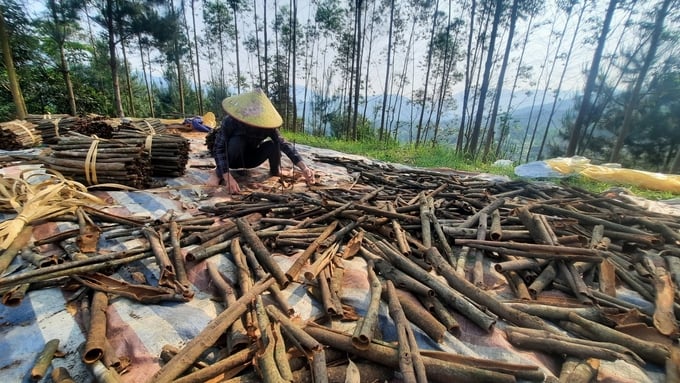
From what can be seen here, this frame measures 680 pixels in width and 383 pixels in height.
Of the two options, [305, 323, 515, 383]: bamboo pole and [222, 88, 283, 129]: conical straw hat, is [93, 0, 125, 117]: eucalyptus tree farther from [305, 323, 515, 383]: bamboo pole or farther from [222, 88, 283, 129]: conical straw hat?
[305, 323, 515, 383]: bamboo pole

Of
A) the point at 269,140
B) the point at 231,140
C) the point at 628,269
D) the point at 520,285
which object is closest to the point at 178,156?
the point at 231,140

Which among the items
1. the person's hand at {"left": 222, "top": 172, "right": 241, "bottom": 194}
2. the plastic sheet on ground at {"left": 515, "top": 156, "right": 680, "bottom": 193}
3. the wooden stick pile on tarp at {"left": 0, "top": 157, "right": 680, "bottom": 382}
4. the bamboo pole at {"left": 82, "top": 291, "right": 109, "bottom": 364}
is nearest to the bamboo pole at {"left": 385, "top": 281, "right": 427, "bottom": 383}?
the wooden stick pile on tarp at {"left": 0, "top": 157, "right": 680, "bottom": 382}

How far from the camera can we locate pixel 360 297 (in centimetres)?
184

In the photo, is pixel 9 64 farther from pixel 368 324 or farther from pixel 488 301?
pixel 488 301

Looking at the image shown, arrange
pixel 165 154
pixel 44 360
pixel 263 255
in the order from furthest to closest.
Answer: pixel 165 154
pixel 263 255
pixel 44 360

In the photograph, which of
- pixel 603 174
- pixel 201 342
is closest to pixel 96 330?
pixel 201 342

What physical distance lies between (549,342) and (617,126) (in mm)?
28813

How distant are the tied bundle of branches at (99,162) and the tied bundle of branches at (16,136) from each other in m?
3.46

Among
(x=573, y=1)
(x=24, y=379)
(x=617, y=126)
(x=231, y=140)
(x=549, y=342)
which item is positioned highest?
(x=573, y=1)

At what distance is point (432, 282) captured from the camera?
184 centimetres

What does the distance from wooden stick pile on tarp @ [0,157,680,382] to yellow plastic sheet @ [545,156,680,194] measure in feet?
12.7

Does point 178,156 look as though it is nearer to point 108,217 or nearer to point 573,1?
point 108,217

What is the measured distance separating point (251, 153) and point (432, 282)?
12.9ft

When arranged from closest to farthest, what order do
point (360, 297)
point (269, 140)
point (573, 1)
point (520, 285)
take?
point (360, 297)
point (520, 285)
point (269, 140)
point (573, 1)
